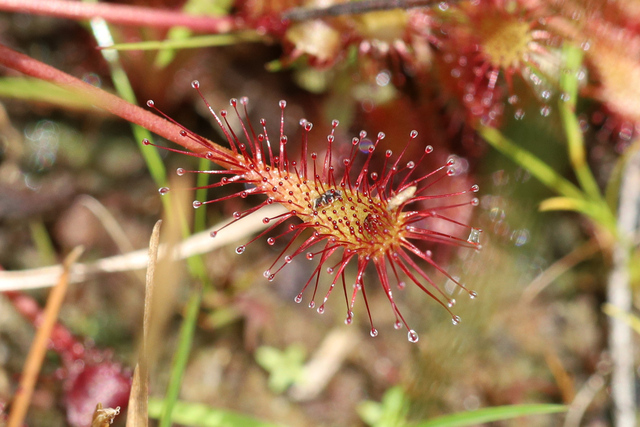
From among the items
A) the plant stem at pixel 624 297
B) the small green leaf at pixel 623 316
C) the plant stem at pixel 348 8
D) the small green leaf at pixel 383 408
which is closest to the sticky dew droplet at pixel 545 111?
the plant stem at pixel 624 297

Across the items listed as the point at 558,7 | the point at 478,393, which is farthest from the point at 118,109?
the point at 478,393

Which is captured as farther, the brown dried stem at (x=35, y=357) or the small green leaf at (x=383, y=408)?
the small green leaf at (x=383, y=408)

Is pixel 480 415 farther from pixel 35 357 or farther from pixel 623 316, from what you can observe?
pixel 35 357

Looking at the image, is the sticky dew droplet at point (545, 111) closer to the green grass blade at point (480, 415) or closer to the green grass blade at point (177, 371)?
the green grass blade at point (480, 415)

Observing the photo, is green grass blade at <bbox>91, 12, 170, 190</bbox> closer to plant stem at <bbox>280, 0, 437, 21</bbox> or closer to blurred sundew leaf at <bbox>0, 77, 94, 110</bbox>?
blurred sundew leaf at <bbox>0, 77, 94, 110</bbox>

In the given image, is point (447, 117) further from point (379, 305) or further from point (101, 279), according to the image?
point (101, 279)

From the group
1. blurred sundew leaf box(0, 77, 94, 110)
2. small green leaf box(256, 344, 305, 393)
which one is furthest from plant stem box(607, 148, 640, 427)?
blurred sundew leaf box(0, 77, 94, 110)
